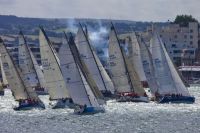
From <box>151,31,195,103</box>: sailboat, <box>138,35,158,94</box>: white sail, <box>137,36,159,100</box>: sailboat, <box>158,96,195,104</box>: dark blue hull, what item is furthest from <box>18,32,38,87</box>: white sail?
<box>158,96,195,104</box>: dark blue hull

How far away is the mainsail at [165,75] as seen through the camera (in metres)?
123

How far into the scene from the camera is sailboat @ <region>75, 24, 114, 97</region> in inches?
4843

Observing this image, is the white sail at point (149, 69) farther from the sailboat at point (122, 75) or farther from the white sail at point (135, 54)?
the white sail at point (135, 54)

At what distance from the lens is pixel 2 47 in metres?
115

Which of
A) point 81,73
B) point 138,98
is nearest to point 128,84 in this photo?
point 138,98

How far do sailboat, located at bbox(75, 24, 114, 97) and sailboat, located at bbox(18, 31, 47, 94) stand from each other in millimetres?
17551

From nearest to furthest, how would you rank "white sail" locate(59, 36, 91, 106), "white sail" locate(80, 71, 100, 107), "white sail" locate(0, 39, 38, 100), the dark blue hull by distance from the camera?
"white sail" locate(59, 36, 91, 106) → "white sail" locate(80, 71, 100, 107) → "white sail" locate(0, 39, 38, 100) → the dark blue hull

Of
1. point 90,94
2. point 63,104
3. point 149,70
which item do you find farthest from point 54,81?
point 149,70

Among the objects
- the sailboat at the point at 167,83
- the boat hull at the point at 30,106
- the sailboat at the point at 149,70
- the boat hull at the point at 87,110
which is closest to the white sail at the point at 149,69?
the sailboat at the point at 149,70

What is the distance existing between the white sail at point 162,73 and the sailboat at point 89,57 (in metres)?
7.82

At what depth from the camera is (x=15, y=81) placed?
115 meters

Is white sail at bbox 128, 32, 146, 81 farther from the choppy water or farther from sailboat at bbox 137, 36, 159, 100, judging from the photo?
the choppy water

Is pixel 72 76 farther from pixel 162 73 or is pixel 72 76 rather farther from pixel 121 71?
pixel 162 73

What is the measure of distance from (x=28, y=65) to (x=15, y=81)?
3425 centimetres
